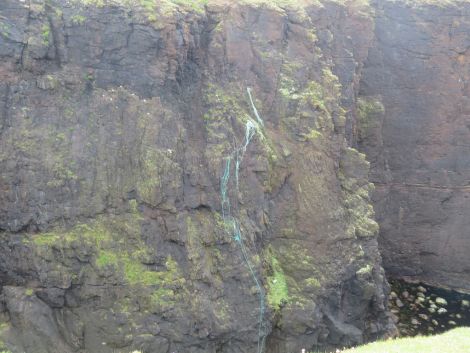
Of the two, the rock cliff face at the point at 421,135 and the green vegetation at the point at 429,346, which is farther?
the rock cliff face at the point at 421,135

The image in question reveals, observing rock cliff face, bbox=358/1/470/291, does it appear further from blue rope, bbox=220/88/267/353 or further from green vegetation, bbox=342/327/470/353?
green vegetation, bbox=342/327/470/353

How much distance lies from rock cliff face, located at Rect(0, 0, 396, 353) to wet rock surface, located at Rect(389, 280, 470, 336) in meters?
2.14

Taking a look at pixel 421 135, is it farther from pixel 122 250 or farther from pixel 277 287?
pixel 122 250

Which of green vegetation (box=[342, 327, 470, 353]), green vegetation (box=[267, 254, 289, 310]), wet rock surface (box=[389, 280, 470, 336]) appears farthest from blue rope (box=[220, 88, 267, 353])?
wet rock surface (box=[389, 280, 470, 336])

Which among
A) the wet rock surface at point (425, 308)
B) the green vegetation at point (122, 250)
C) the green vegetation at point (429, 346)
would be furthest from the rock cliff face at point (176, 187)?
the green vegetation at point (429, 346)

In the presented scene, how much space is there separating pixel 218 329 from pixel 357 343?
3.98 metres

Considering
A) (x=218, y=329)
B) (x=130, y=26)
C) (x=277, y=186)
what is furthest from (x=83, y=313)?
(x=130, y=26)

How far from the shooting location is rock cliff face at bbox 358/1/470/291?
61.9ft

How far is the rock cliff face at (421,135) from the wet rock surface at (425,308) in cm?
78

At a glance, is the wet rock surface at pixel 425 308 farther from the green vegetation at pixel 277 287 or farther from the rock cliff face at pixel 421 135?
the green vegetation at pixel 277 287

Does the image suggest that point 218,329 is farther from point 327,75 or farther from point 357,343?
point 327,75

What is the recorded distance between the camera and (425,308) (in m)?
17.8

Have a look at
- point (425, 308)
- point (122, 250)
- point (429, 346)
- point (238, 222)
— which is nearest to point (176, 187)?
point (238, 222)

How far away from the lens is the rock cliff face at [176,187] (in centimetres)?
1176
